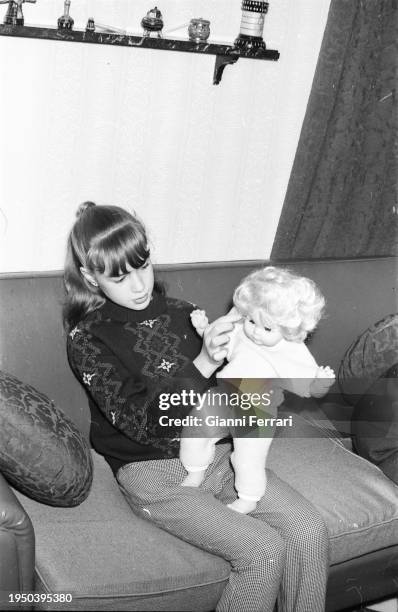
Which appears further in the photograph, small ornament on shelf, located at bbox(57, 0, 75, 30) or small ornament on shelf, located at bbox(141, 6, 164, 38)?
small ornament on shelf, located at bbox(141, 6, 164, 38)

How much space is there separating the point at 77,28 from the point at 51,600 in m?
1.64

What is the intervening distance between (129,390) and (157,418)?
0.09 meters

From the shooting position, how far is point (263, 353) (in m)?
1.85

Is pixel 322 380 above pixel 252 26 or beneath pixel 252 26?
beneath

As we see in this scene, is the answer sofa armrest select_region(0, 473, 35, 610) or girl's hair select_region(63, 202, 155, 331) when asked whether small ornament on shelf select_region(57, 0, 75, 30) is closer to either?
girl's hair select_region(63, 202, 155, 331)

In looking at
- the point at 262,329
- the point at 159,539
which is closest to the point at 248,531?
the point at 159,539

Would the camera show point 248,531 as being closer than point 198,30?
Yes

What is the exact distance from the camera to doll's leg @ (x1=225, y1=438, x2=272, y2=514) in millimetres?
1840

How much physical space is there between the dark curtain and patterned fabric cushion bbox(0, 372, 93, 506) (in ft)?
4.67

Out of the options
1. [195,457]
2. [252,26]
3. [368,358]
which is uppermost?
[252,26]

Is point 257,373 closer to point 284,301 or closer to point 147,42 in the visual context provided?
point 284,301

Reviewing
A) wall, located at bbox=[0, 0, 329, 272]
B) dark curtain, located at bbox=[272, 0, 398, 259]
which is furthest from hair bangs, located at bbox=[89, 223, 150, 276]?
dark curtain, located at bbox=[272, 0, 398, 259]

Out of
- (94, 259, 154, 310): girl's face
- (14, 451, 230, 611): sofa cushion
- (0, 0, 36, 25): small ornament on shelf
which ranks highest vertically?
(0, 0, 36, 25): small ornament on shelf

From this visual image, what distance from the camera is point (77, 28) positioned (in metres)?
2.41
